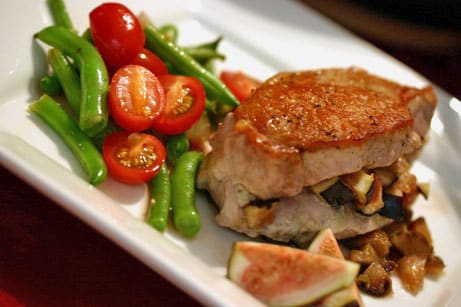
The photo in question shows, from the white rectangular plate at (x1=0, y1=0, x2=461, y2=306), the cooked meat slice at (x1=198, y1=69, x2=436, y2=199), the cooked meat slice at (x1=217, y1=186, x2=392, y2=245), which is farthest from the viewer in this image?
the cooked meat slice at (x1=217, y1=186, x2=392, y2=245)

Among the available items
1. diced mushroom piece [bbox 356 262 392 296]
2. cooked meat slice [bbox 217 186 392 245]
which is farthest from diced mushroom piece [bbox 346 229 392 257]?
diced mushroom piece [bbox 356 262 392 296]

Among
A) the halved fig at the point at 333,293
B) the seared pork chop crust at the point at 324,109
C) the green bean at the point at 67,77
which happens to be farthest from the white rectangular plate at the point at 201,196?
the seared pork chop crust at the point at 324,109

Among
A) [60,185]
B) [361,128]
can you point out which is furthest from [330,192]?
[60,185]

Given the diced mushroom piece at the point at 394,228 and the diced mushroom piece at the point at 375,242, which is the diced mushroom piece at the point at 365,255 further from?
the diced mushroom piece at the point at 394,228

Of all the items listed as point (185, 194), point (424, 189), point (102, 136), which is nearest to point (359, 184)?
point (424, 189)

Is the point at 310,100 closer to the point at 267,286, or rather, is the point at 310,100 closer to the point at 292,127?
the point at 292,127

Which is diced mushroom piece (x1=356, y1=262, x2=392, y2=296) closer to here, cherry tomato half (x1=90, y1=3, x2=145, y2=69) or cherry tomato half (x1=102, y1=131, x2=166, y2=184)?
cherry tomato half (x1=102, y1=131, x2=166, y2=184)

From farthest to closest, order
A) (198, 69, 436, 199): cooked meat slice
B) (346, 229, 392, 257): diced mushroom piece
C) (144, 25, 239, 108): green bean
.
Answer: (144, 25, 239, 108): green bean → (346, 229, 392, 257): diced mushroom piece → (198, 69, 436, 199): cooked meat slice
